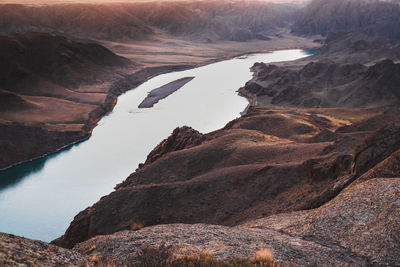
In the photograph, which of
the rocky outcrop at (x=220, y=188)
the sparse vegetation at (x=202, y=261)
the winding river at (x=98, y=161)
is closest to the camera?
the sparse vegetation at (x=202, y=261)

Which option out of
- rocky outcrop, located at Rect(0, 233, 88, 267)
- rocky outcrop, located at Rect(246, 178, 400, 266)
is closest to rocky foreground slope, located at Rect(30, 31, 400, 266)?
rocky outcrop, located at Rect(246, 178, 400, 266)

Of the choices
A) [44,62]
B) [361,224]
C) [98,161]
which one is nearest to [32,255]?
[361,224]

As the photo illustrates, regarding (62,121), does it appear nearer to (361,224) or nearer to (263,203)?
(263,203)

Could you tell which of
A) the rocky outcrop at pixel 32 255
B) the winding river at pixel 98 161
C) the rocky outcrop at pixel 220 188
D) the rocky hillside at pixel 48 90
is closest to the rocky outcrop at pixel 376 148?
the rocky outcrop at pixel 220 188

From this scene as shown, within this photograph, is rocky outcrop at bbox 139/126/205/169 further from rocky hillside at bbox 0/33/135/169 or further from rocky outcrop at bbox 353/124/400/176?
rocky hillside at bbox 0/33/135/169

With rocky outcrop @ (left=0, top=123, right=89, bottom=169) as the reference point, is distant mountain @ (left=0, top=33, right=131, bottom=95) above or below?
Answer: above

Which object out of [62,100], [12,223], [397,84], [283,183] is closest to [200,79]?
[62,100]

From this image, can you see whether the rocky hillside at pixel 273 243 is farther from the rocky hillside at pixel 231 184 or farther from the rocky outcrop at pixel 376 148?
the rocky hillside at pixel 231 184

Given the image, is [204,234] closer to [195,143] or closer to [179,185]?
[179,185]

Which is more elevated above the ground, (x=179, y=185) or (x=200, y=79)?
(x=200, y=79)
